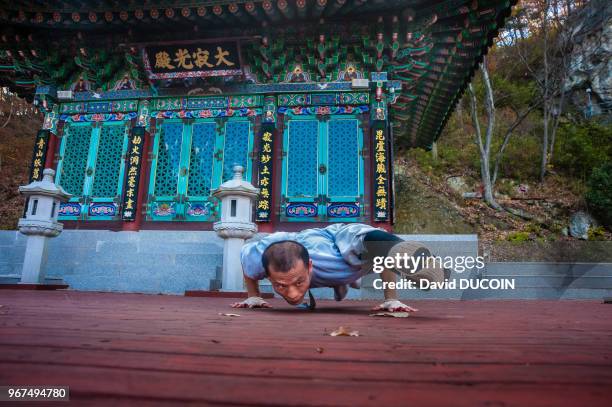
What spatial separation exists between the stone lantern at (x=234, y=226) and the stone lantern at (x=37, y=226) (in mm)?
2743

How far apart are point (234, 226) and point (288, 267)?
11.0 ft

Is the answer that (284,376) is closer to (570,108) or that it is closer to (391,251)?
(391,251)

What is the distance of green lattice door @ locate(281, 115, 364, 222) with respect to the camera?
25.2 ft

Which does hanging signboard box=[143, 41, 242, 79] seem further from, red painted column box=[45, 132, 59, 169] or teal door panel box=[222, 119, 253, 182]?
red painted column box=[45, 132, 59, 169]

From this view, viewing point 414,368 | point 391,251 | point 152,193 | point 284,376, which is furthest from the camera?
point 152,193

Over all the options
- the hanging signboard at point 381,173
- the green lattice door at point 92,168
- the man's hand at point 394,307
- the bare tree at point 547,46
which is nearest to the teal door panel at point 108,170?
the green lattice door at point 92,168

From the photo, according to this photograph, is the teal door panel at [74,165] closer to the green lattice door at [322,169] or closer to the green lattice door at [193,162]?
the green lattice door at [193,162]

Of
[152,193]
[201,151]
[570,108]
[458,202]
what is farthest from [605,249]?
[152,193]

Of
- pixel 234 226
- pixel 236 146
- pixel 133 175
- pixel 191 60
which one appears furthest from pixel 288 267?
pixel 191 60

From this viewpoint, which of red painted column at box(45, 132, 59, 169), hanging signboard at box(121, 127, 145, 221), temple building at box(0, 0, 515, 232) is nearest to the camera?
temple building at box(0, 0, 515, 232)

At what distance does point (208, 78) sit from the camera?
835 centimetres

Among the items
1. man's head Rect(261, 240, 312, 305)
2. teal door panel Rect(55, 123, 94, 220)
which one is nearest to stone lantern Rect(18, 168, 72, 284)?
teal door panel Rect(55, 123, 94, 220)

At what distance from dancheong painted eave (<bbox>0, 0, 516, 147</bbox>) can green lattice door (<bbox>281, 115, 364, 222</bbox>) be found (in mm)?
1038

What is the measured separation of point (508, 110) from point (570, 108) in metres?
2.76
